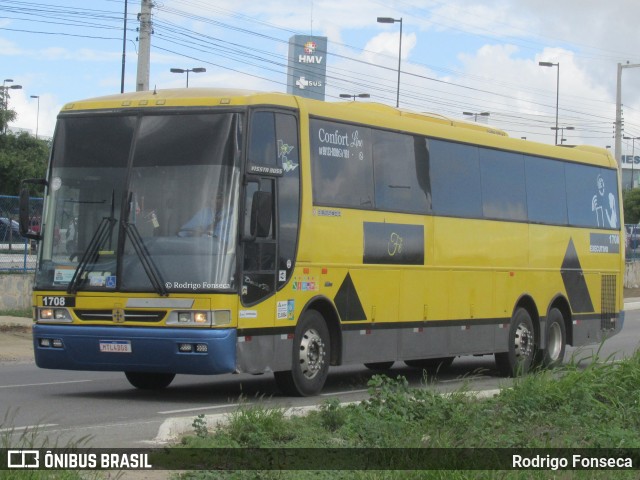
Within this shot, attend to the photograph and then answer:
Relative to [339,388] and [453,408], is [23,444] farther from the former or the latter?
[339,388]

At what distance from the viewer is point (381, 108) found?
17.2 m

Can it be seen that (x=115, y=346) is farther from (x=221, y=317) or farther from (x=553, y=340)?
(x=553, y=340)

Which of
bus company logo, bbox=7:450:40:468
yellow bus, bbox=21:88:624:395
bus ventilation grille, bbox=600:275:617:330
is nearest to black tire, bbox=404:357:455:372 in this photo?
yellow bus, bbox=21:88:624:395

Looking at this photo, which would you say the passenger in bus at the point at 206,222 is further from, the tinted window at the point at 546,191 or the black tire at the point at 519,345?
the tinted window at the point at 546,191

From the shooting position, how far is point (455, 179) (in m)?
18.0

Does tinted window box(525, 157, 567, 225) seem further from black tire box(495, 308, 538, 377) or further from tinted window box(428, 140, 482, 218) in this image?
tinted window box(428, 140, 482, 218)

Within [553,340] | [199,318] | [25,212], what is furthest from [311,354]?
[553,340]

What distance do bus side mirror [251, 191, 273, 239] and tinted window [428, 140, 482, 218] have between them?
164 inches

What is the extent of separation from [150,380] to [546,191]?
785 centimetres

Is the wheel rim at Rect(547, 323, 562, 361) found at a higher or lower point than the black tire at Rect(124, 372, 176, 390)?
higher

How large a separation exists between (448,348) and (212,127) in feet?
18.1

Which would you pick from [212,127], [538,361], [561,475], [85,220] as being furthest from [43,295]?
[538,361]

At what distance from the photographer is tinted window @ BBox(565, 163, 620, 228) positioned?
69.7 ft

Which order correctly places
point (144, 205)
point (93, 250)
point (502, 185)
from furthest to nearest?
1. point (502, 185)
2. point (93, 250)
3. point (144, 205)
